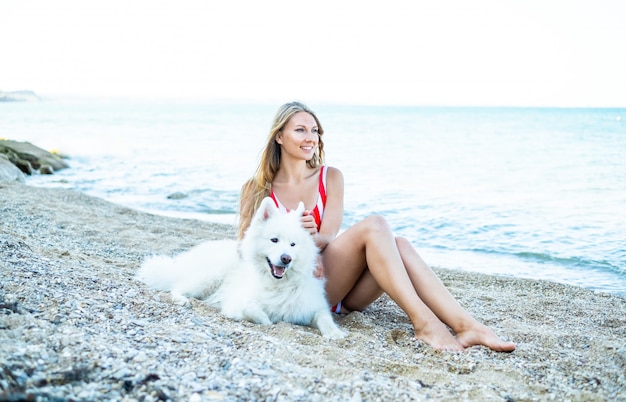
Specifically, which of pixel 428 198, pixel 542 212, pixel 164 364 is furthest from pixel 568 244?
pixel 164 364

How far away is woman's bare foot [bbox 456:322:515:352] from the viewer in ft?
9.51

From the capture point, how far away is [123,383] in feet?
6.23

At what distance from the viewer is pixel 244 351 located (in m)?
2.54

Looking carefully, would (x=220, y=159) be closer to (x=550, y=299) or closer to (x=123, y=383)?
(x=550, y=299)

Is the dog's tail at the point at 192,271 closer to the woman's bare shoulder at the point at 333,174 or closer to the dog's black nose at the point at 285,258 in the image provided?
the dog's black nose at the point at 285,258

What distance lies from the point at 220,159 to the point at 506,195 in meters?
11.1

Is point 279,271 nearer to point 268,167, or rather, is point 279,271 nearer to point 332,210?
point 332,210

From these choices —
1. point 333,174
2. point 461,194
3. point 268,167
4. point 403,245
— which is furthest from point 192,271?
point 461,194

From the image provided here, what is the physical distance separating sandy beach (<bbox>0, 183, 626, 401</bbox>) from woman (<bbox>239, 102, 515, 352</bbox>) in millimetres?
146

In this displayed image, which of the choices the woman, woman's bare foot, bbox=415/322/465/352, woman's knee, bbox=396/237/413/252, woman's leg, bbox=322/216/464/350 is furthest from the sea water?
woman's bare foot, bbox=415/322/465/352

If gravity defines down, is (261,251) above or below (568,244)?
above

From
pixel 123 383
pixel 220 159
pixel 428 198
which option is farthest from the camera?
pixel 220 159

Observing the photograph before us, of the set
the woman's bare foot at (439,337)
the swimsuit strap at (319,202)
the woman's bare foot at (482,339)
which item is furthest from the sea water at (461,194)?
the woman's bare foot at (482,339)

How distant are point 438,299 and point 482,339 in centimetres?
37
